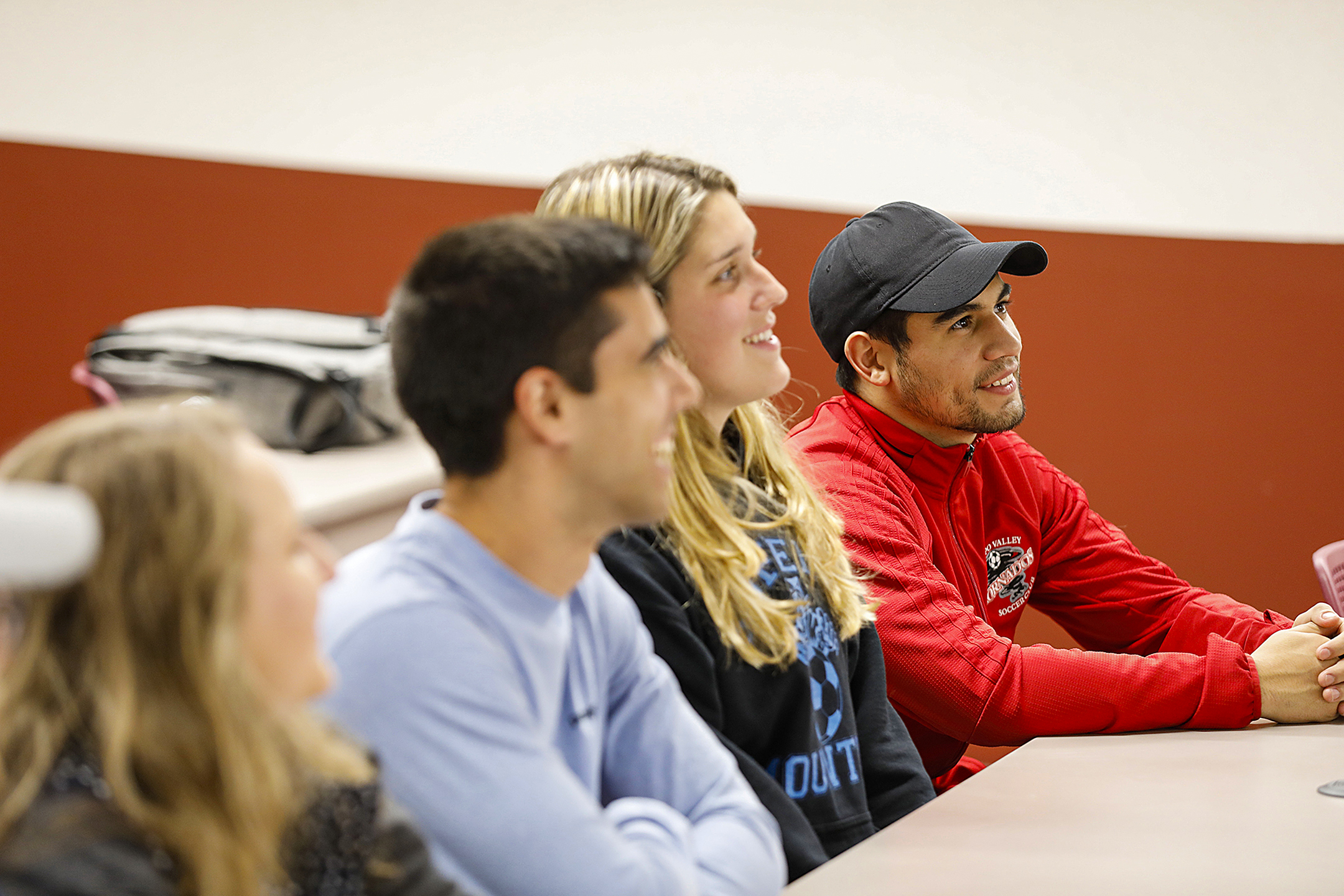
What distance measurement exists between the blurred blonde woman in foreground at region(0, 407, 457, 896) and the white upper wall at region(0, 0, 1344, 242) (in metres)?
2.20

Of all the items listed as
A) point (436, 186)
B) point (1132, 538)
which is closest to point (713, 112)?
point (436, 186)

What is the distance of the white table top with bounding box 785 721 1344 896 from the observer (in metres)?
1.01

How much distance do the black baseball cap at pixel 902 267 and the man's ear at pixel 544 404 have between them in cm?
101

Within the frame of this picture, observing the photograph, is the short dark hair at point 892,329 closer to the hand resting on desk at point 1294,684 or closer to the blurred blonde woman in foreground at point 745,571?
the blurred blonde woman in foreground at point 745,571

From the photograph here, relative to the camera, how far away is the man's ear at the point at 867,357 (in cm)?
188

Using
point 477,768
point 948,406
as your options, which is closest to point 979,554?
point 948,406

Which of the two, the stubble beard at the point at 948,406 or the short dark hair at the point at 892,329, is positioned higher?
the short dark hair at the point at 892,329

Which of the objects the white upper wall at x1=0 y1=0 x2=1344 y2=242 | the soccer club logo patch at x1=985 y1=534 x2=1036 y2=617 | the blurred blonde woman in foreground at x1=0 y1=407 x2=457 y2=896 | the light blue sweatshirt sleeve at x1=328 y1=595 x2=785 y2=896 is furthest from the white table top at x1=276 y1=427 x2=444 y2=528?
the white upper wall at x1=0 y1=0 x2=1344 y2=242

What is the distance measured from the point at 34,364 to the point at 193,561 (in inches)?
86.8

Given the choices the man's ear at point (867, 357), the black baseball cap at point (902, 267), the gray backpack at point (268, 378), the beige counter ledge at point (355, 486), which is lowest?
the beige counter ledge at point (355, 486)

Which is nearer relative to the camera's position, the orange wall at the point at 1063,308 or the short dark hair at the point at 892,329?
the short dark hair at the point at 892,329

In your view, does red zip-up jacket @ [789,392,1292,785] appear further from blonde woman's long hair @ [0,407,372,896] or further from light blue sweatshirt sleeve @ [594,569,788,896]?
blonde woman's long hair @ [0,407,372,896]

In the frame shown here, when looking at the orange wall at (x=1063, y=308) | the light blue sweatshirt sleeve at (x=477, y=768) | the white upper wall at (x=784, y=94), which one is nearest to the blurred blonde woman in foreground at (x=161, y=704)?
the light blue sweatshirt sleeve at (x=477, y=768)

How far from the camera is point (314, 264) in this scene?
104 inches
